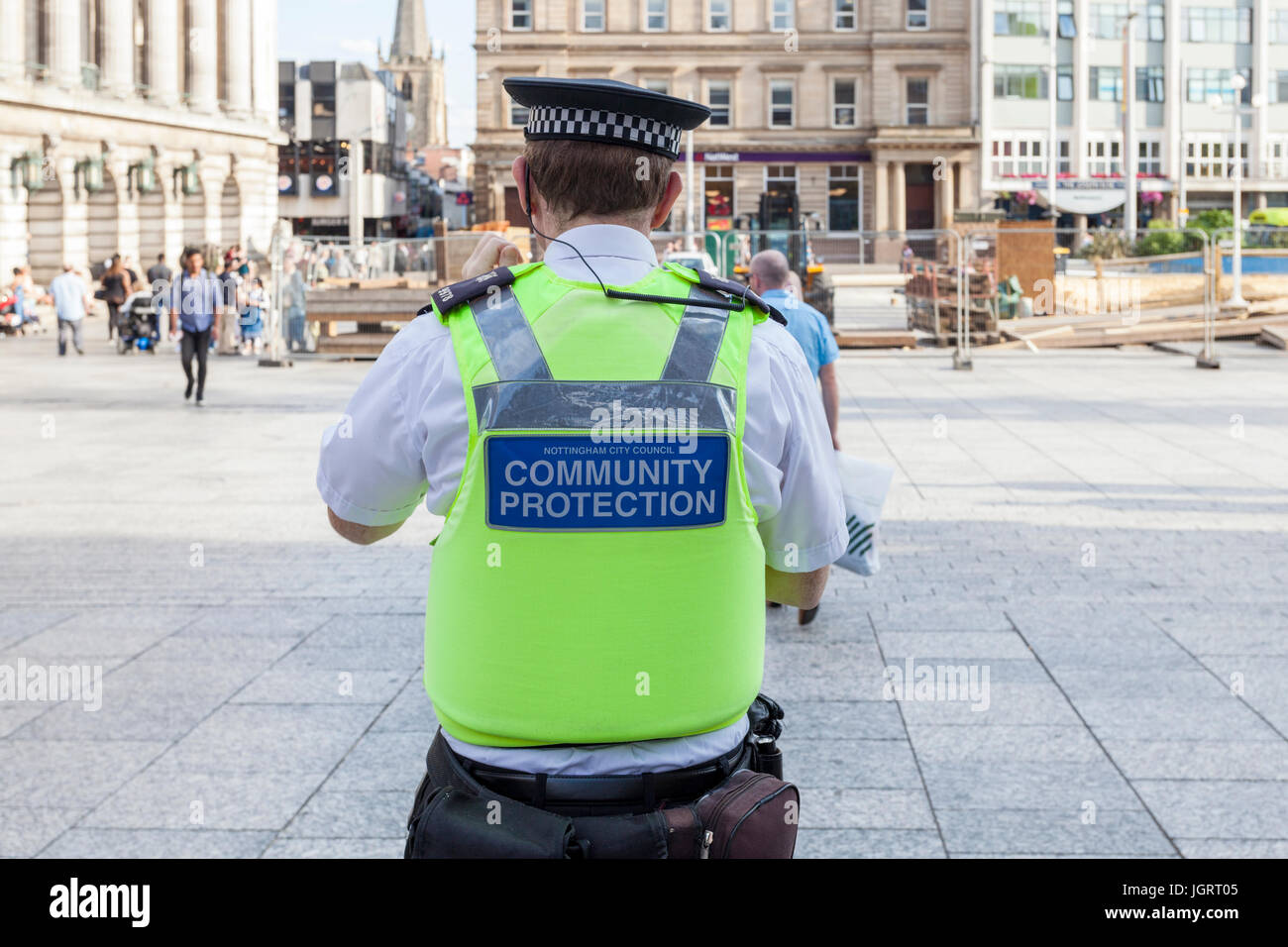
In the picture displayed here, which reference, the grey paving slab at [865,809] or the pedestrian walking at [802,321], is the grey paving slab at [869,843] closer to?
the grey paving slab at [865,809]

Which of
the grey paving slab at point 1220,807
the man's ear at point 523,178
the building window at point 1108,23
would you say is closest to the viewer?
the man's ear at point 523,178

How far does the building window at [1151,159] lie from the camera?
7619 cm

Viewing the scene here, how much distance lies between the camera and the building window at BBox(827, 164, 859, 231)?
233 ft

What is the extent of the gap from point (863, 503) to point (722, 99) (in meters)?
66.4

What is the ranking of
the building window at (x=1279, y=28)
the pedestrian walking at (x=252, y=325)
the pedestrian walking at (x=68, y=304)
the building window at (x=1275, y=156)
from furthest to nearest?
the building window at (x=1279, y=28)
the building window at (x=1275, y=156)
the pedestrian walking at (x=252, y=325)
the pedestrian walking at (x=68, y=304)

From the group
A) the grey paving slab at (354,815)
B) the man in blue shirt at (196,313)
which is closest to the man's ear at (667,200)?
the grey paving slab at (354,815)

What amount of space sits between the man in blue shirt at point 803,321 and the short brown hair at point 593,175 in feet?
17.6

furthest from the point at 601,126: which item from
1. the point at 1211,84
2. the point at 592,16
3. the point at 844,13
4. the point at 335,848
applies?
the point at 1211,84

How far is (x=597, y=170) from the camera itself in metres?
2.36

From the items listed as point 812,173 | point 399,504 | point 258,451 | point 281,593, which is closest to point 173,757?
point 281,593

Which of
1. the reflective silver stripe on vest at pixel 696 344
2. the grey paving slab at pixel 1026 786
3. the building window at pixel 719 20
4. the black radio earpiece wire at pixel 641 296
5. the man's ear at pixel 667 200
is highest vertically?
the building window at pixel 719 20

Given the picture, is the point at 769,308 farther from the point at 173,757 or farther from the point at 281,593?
the point at 281,593

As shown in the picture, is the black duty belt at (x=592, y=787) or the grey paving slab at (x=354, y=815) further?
the grey paving slab at (x=354, y=815)

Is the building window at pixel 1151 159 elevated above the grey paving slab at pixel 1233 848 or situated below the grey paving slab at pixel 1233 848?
above
